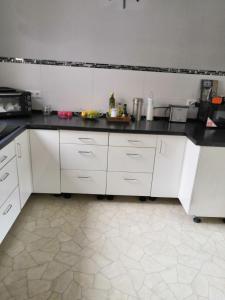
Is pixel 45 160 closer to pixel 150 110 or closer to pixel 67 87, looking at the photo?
pixel 67 87

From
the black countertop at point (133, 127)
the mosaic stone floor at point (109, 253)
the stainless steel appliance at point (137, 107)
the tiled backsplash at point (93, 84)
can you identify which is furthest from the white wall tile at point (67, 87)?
the mosaic stone floor at point (109, 253)

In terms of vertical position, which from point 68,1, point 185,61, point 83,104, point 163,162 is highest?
point 68,1

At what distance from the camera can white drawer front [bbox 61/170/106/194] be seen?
7.64ft

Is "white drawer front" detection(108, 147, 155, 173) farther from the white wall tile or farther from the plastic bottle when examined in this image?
the white wall tile

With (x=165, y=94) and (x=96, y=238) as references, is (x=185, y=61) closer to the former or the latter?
(x=165, y=94)

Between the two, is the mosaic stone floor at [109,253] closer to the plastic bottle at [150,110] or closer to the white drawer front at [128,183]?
the white drawer front at [128,183]

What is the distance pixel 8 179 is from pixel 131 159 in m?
1.09

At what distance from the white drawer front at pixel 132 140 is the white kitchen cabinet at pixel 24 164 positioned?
0.77m

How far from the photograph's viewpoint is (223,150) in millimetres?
1948

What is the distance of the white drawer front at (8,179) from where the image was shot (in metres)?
1.69

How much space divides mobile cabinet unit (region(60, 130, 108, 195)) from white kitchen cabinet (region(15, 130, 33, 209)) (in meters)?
0.31

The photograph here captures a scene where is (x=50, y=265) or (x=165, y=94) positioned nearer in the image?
(x=50, y=265)

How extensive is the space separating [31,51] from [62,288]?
2162 mm

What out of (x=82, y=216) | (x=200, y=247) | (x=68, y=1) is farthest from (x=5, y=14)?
(x=200, y=247)
